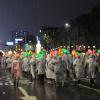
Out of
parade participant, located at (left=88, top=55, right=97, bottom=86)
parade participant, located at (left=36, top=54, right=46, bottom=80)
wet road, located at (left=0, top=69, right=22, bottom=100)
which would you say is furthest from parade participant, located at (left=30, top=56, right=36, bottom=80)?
wet road, located at (left=0, top=69, right=22, bottom=100)

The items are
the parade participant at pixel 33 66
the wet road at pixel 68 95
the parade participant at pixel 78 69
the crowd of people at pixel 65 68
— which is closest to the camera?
the wet road at pixel 68 95

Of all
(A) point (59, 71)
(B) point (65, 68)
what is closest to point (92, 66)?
(B) point (65, 68)

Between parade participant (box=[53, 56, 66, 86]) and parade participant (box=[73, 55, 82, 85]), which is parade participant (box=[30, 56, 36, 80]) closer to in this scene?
parade participant (box=[73, 55, 82, 85])

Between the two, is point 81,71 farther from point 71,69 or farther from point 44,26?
point 44,26

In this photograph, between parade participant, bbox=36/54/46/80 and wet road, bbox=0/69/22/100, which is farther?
parade participant, bbox=36/54/46/80

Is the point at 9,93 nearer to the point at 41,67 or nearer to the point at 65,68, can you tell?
the point at 65,68

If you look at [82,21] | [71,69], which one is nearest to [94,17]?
[82,21]

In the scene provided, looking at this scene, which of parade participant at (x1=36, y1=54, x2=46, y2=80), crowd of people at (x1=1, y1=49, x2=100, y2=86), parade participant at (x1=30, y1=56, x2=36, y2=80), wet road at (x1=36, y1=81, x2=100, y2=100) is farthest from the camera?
parade participant at (x1=30, y1=56, x2=36, y2=80)

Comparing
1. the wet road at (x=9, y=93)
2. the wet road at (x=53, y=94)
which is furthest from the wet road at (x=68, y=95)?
the wet road at (x=9, y=93)

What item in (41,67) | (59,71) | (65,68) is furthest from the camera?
(41,67)

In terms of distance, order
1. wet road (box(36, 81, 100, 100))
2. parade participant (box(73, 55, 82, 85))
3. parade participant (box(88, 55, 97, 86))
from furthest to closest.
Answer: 1. parade participant (box(73, 55, 82, 85))
2. parade participant (box(88, 55, 97, 86))
3. wet road (box(36, 81, 100, 100))

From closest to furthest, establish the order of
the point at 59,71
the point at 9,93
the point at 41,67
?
the point at 9,93
the point at 59,71
the point at 41,67

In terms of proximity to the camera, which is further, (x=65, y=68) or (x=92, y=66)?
(x=65, y=68)

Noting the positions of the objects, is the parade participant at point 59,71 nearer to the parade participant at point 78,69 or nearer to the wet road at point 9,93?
the parade participant at point 78,69
